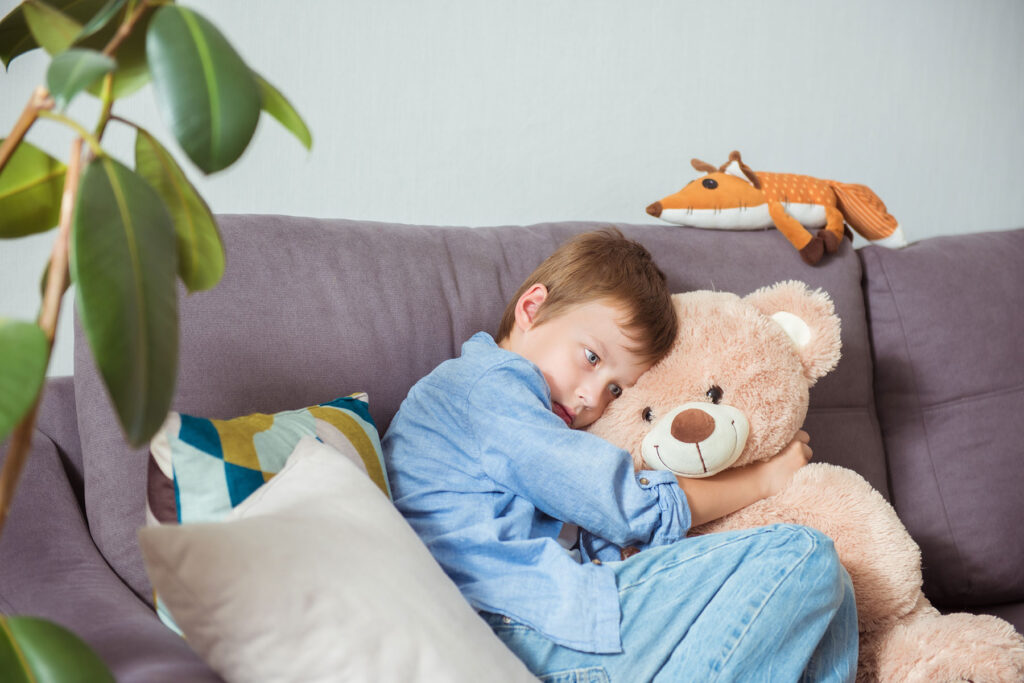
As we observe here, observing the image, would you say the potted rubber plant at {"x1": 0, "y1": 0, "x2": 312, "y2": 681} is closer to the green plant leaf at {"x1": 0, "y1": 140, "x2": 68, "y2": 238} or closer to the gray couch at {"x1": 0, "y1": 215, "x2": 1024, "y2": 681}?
the green plant leaf at {"x1": 0, "y1": 140, "x2": 68, "y2": 238}

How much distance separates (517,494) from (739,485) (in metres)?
0.31

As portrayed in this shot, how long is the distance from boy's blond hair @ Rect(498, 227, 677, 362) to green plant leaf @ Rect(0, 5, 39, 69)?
0.67 meters

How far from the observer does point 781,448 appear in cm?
111

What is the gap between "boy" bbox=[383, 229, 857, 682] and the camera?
87 cm

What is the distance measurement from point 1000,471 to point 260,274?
1.31 m

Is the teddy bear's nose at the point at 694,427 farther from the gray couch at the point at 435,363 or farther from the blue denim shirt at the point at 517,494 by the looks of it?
the gray couch at the point at 435,363

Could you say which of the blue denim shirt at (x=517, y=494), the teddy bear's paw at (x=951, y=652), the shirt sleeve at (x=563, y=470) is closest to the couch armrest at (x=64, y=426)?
the blue denim shirt at (x=517, y=494)

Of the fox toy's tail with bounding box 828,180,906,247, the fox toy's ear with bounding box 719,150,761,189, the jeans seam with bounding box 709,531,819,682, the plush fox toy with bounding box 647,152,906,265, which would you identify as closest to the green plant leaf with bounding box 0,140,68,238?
the jeans seam with bounding box 709,531,819,682

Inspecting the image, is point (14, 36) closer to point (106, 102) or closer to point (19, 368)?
point (106, 102)

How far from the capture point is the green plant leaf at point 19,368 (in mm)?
418

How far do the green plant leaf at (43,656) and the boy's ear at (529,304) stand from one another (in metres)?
0.76

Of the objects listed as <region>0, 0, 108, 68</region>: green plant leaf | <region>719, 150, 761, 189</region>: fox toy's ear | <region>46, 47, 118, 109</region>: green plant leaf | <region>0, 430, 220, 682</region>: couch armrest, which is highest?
<region>0, 0, 108, 68</region>: green plant leaf

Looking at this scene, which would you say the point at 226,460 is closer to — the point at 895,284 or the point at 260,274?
the point at 260,274

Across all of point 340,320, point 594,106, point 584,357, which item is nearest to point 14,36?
point 340,320
